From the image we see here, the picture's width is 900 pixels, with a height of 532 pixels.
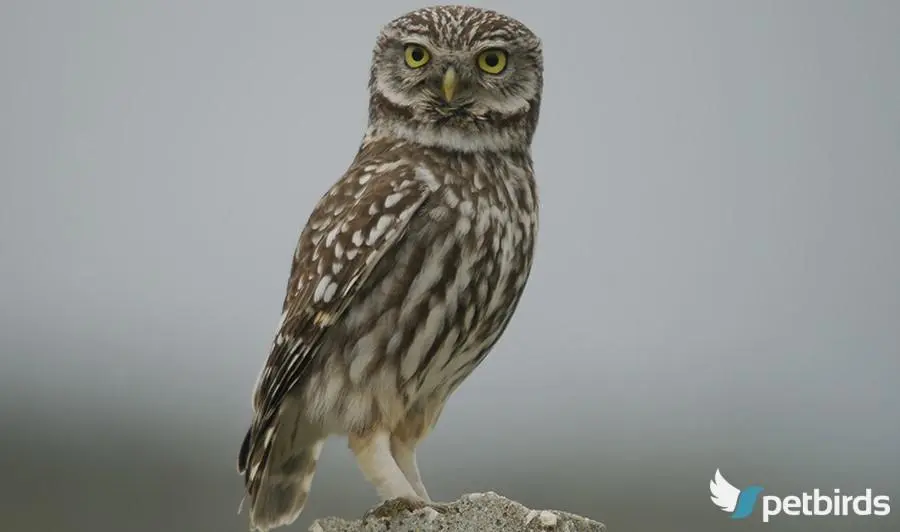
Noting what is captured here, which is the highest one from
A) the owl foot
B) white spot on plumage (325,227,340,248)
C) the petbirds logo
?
the petbirds logo

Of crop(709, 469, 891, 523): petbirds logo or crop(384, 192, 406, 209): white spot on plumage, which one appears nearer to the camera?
crop(384, 192, 406, 209): white spot on plumage

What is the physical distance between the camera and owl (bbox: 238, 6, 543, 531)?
5211 mm

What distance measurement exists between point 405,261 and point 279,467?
85cm

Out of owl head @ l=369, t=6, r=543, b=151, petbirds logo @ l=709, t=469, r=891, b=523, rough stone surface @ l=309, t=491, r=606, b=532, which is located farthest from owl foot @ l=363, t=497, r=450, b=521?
petbirds logo @ l=709, t=469, r=891, b=523

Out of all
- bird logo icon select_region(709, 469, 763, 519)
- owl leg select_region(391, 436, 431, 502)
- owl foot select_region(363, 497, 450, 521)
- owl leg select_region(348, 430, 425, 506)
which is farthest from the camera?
bird logo icon select_region(709, 469, 763, 519)

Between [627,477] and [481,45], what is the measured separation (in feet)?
31.5

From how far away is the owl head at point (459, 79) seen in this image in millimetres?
5246

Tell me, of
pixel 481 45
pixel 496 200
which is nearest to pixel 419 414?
pixel 496 200

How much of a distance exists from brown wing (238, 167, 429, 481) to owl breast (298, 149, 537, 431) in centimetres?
5

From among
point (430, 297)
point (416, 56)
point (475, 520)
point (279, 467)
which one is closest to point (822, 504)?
point (279, 467)

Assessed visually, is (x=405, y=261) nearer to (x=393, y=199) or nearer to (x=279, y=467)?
(x=393, y=199)

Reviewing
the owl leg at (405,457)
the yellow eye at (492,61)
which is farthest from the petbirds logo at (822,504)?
the yellow eye at (492,61)

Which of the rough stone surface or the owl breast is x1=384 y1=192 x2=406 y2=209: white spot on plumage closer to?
the owl breast

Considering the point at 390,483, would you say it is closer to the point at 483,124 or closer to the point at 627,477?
the point at 483,124
